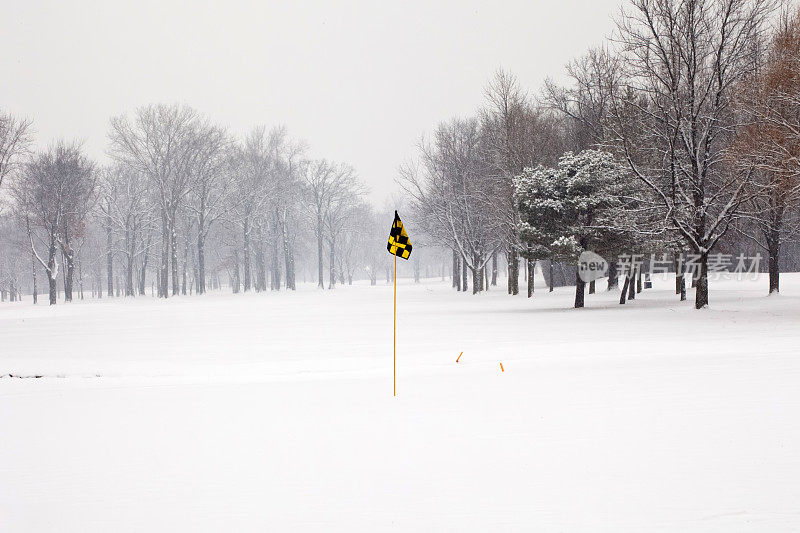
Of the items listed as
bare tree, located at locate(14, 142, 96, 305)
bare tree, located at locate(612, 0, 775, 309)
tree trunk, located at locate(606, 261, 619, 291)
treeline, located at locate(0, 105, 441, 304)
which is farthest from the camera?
treeline, located at locate(0, 105, 441, 304)

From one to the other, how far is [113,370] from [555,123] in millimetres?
36235

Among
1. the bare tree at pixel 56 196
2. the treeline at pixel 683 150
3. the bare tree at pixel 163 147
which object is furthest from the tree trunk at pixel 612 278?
the bare tree at pixel 56 196

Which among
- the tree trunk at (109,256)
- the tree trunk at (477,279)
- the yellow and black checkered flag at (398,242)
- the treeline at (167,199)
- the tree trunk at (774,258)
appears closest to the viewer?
the yellow and black checkered flag at (398,242)

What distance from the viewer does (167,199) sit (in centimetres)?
5469

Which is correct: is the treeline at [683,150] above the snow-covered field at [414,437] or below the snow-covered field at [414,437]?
above

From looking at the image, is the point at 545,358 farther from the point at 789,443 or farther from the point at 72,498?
the point at 72,498

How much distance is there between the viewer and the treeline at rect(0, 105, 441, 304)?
1973 inches

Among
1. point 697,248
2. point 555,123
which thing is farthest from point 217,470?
point 555,123

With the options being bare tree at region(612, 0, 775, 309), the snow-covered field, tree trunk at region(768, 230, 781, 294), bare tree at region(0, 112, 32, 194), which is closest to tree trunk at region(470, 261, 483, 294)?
tree trunk at region(768, 230, 781, 294)

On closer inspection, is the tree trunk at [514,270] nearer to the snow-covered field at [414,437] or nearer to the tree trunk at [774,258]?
the tree trunk at [774,258]

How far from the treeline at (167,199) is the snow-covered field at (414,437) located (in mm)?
35157

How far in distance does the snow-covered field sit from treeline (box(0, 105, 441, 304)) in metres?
35.2

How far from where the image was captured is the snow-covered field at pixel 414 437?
6.22 metres

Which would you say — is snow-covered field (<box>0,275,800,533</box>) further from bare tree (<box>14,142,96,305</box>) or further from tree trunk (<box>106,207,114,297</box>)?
tree trunk (<box>106,207,114,297</box>)
